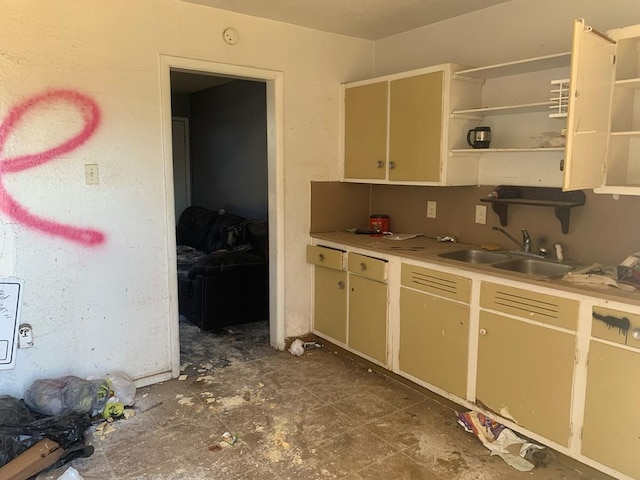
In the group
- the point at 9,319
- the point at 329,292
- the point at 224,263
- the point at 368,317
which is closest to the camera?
the point at 9,319

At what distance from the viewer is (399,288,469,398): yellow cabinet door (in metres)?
2.77

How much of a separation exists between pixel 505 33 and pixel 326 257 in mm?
1893

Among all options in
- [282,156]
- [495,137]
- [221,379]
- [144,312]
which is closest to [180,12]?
[282,156]

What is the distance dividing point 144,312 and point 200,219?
278 centimetres

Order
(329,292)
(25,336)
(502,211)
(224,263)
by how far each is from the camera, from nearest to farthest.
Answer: (25,336)
(502,211)
(329,292)
(224,263)

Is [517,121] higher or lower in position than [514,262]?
higher

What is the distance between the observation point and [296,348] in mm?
3701

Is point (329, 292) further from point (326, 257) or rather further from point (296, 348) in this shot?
point (296, 348)

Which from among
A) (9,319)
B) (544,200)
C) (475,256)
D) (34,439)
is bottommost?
(34,439)

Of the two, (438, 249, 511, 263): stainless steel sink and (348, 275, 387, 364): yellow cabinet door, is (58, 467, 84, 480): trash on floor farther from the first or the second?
(438, 249, 511, 263): stainless steel sink

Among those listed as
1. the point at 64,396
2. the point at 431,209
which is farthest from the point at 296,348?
the point at 64,396

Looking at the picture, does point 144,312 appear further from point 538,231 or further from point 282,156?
point 538,231

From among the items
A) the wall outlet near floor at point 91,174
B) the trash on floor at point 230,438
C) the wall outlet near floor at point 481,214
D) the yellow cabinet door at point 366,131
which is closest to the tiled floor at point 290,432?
the trash on floor at point 230,438

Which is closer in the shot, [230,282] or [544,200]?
[544,200]
